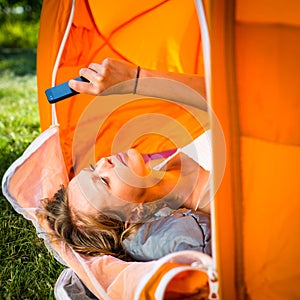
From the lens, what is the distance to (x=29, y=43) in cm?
659

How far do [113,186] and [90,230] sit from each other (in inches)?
6.1

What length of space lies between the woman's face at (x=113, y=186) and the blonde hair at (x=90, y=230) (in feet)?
0.09

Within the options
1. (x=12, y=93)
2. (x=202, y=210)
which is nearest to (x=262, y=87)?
(x=202, y=210)

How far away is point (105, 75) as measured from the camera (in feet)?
5.30

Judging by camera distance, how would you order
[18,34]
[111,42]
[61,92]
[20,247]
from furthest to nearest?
[18,34], [111,42], [20,247], [61,92]

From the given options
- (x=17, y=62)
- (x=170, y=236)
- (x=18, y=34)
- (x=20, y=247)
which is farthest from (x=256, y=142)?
(x=18, y=34)

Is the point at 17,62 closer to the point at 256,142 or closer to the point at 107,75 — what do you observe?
the point at 107,75

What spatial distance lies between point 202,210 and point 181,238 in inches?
11.2

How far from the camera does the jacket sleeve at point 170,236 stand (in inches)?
63.8

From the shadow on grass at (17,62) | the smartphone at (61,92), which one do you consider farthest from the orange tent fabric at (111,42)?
the shadow on grass at (17,62)

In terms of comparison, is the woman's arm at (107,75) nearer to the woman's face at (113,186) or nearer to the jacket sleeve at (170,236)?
the woman's face at (113,186)

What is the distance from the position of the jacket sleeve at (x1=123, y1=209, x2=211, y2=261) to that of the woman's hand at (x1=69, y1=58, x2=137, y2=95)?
1.44 feet

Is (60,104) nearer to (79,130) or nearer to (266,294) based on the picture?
(79,130)

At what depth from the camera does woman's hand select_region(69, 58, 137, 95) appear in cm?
162
